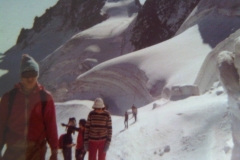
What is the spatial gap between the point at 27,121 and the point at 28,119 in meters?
0.01

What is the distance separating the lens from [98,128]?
3018 mm

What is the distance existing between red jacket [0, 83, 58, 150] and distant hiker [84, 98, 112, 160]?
1.02 m

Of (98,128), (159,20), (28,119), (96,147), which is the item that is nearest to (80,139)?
(96,147)

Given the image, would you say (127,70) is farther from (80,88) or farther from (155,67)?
(80,88)

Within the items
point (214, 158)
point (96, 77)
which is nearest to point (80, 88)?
point (96, 77)

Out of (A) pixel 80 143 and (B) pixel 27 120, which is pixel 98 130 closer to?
(A) pixel 80 143

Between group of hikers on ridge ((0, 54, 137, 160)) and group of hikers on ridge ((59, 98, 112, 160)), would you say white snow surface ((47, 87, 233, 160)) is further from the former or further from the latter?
group of hikers on ridge ((0, 54, 137, 160))

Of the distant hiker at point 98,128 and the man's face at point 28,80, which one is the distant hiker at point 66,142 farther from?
the man's face at point 28,80

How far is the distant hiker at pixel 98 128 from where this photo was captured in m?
3.02

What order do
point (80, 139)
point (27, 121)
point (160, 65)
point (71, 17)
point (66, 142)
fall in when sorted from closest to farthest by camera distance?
point (27, 121)
point (66, 142)
point (80, 139)
point (160, 65)
point (71, 17)

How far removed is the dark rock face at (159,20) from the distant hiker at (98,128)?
19.7 meters

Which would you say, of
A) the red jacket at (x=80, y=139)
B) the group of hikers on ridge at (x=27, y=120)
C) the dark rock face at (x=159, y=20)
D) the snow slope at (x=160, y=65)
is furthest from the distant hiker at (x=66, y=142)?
the dark rock face at (x=159, y=20)

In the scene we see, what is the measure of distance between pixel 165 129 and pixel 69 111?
7111 millimetres

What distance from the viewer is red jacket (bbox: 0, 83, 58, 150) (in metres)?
1.91
